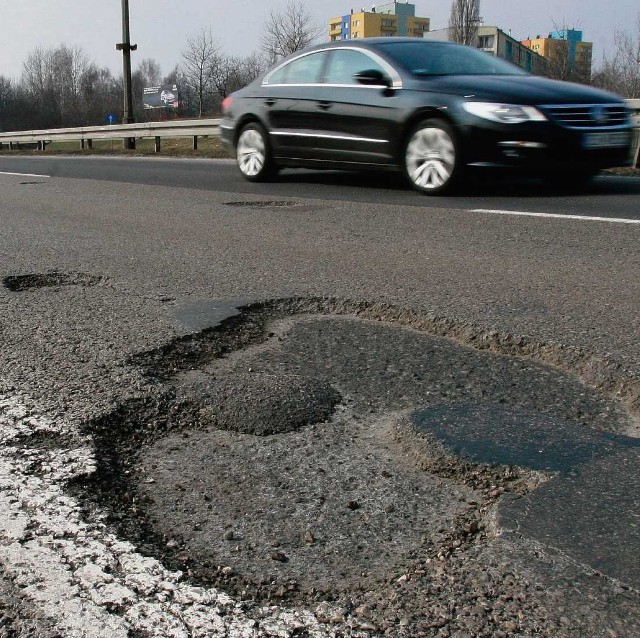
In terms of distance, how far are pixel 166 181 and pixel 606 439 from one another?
8.73 metres

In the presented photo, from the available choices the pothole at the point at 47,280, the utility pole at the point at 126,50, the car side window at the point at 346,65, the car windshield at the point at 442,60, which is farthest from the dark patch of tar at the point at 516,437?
the utility pole at the point at 126,50

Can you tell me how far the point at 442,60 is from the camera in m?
8.22

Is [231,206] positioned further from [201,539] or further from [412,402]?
[201,539]

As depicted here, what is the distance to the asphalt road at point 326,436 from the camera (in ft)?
4.75

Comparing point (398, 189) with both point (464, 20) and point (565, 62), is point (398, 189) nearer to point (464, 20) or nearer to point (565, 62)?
point (565, 62)

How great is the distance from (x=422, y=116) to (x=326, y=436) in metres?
6.03

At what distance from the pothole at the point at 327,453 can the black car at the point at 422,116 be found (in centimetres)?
464

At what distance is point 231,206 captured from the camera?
7340 millimetres

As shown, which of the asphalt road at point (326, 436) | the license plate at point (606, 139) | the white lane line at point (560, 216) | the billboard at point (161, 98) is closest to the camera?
the asphalt road at point (326, 436)

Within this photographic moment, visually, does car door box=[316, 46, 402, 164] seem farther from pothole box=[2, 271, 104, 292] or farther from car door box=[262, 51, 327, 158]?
pothole box=[2, 271, 104, 292]

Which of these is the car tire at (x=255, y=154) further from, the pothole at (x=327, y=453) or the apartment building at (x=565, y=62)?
the apartment building at (x=565, y=62)

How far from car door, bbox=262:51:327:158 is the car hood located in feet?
4.66

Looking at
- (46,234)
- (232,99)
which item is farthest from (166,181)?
(46,234)

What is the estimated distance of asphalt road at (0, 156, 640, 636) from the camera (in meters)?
1.45
